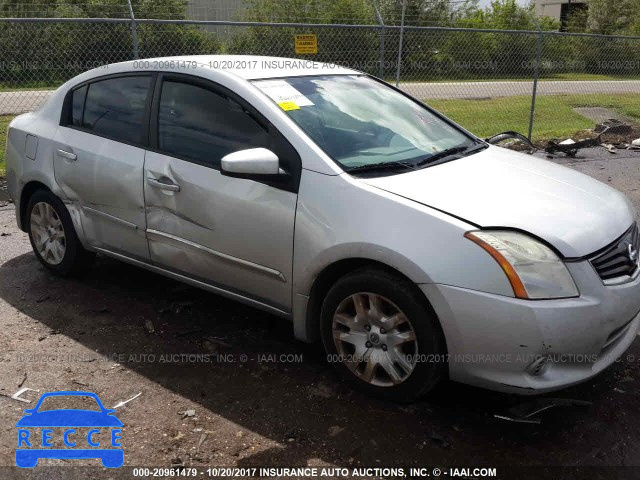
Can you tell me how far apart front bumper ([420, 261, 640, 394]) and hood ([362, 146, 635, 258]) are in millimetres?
207

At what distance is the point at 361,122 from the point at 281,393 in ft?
5.28

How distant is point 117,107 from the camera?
14.3ft

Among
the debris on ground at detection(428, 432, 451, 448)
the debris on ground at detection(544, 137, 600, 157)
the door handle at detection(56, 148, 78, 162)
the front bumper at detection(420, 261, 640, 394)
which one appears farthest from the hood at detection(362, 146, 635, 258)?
the debris on ground at detection(544, 137, 600, 157)

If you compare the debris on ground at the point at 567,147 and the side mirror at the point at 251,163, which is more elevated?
the side mirror at the point at 251,163

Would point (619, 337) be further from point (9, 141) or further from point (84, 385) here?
point (9, 141)

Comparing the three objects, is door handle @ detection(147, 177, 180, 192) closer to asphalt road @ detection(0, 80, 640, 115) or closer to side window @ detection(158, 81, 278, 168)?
side window @ detection(158, 81, 278, 168)

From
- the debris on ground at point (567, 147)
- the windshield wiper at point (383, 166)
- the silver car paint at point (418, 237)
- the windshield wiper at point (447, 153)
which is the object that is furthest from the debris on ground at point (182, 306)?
the debris on ground at point (567, 147)

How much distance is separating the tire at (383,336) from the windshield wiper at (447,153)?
2.73 ft

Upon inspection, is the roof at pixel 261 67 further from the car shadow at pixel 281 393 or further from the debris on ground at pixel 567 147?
the debris on ground at pixel 567 147

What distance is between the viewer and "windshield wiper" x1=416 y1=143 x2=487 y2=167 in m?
3.69

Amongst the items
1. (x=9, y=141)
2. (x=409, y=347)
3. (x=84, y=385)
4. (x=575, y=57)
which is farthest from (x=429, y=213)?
(x=575, y=57)

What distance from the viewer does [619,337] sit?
10.5ft

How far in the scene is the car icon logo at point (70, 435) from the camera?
296 centimetres

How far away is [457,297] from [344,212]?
0.70 metres
